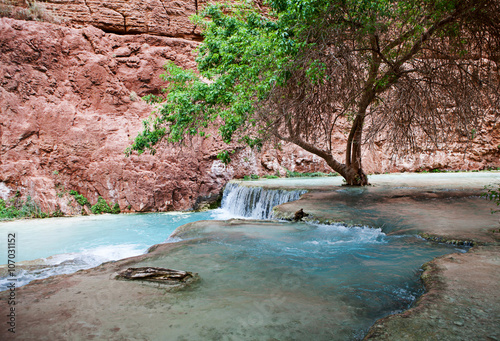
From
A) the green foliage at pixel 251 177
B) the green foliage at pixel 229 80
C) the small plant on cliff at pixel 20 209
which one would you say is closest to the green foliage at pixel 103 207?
the small plant on cliff at pixel 20 209

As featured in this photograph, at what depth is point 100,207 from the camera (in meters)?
12.5

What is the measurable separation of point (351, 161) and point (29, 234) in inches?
436

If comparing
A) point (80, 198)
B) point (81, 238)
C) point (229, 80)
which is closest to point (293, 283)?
point (81, 238)

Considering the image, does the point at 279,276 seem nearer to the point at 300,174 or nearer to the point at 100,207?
the point at 100,207

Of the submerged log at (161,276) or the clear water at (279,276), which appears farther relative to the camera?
the submerged log at (161,276)

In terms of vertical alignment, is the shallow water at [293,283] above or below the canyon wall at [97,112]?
below

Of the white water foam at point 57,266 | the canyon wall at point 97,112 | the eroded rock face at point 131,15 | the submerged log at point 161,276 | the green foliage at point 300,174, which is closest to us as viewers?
the submerged log at point 161,276

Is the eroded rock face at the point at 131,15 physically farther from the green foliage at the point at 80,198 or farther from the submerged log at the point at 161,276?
the submerged log at the point at 161,276

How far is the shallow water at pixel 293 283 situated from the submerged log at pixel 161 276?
18cm

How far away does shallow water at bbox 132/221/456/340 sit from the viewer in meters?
2.33

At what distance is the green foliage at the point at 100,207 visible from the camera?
40.7 feet

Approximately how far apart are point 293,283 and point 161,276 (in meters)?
1.44

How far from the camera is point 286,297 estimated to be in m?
2.88

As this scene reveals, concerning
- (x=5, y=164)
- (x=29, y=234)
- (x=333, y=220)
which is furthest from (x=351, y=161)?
(x=5, y=164)
